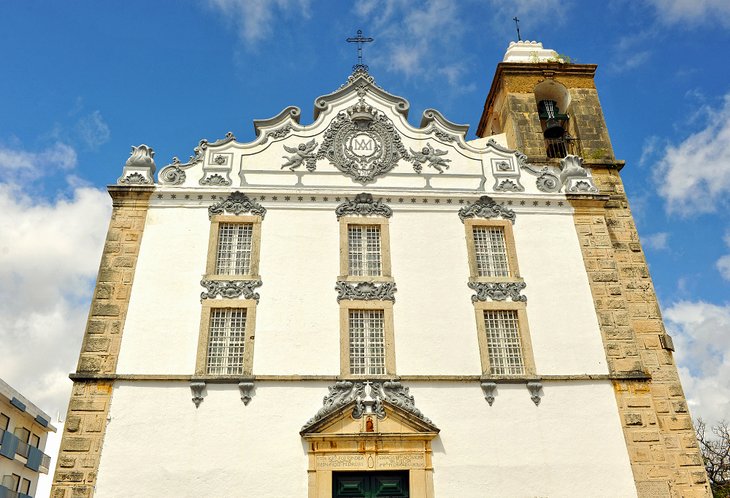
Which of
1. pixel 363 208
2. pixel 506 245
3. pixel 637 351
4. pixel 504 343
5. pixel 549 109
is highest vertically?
pixel 549 109

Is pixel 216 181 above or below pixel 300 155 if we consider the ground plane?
below

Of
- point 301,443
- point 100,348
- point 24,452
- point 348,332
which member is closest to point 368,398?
point 348,332

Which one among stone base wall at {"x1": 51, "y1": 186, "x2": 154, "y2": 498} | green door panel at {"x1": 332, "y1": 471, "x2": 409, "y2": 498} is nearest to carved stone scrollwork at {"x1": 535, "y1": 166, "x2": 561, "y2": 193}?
green door panel at {"x1": 332, "y1": 471, "x2": 409, "y2": 498}

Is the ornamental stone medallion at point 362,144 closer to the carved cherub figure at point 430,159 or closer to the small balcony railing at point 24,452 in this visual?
the carved cherub figure at point 430,159

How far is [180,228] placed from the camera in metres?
14.1

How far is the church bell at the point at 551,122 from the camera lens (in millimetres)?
17906

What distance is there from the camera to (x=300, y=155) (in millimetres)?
15234

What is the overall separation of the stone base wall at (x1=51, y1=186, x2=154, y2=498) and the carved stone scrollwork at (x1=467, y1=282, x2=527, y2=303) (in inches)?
292

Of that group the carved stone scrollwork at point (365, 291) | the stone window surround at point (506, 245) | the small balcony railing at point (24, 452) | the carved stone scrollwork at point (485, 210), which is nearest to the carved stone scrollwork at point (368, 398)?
the carved stone scrollwork at point (365, 291)

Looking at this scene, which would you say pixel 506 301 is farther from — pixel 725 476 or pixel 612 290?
pixel 725 476

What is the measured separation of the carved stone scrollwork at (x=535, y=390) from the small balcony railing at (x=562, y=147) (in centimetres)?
745

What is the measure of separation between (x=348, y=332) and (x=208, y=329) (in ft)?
9.39

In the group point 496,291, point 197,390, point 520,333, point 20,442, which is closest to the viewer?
point 197,390

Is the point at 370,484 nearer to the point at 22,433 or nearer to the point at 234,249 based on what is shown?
the point at 234,249
